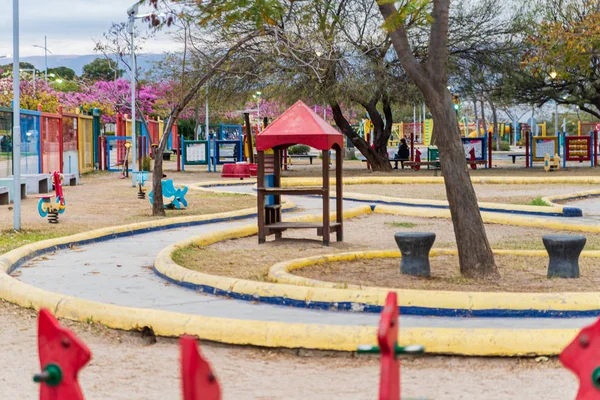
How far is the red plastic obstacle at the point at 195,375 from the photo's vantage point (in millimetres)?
2271

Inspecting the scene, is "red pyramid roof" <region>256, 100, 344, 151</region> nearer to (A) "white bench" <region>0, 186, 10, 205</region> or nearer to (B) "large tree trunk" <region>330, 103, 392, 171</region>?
(A) "white bench" <region>0, 186, 10, 205</region>

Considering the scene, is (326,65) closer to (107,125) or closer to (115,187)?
(115,187)

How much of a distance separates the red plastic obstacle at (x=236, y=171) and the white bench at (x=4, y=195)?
11203 millimetres

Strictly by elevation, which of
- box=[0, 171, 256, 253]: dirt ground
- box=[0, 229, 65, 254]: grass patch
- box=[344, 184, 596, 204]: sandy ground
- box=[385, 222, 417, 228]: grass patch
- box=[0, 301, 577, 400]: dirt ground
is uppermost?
box=[344, 184, 596, 204]: sandy ground

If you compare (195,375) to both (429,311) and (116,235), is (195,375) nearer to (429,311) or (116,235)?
(429,311)

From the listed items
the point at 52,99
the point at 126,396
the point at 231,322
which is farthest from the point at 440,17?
the point at 52,99

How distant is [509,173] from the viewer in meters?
32.4

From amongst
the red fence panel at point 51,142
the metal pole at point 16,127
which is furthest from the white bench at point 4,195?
the metal pole at point 16,127

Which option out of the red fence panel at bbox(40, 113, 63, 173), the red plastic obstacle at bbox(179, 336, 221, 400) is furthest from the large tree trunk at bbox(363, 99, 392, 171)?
the red plastic obstacle at bbox(179, 336, 221, 400)

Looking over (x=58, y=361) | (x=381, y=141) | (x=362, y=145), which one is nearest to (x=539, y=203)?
(x=362, y=145)

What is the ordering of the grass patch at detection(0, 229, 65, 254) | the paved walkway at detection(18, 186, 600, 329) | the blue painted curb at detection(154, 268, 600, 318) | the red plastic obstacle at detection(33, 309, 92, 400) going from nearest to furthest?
1. the red plastic obstacle at detection(33, 309, 92, 400)
2. the paved walkway at detection(18, 186, 600, 329)
3. the blue painted curb at detection(154, 268, 600, 318)
4. the grass patch at detection(0, 229, 65, 254)

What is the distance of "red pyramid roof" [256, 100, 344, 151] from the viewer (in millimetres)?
13031

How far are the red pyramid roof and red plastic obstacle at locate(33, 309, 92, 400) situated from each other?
33.3 feet

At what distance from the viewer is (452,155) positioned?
383 inches
